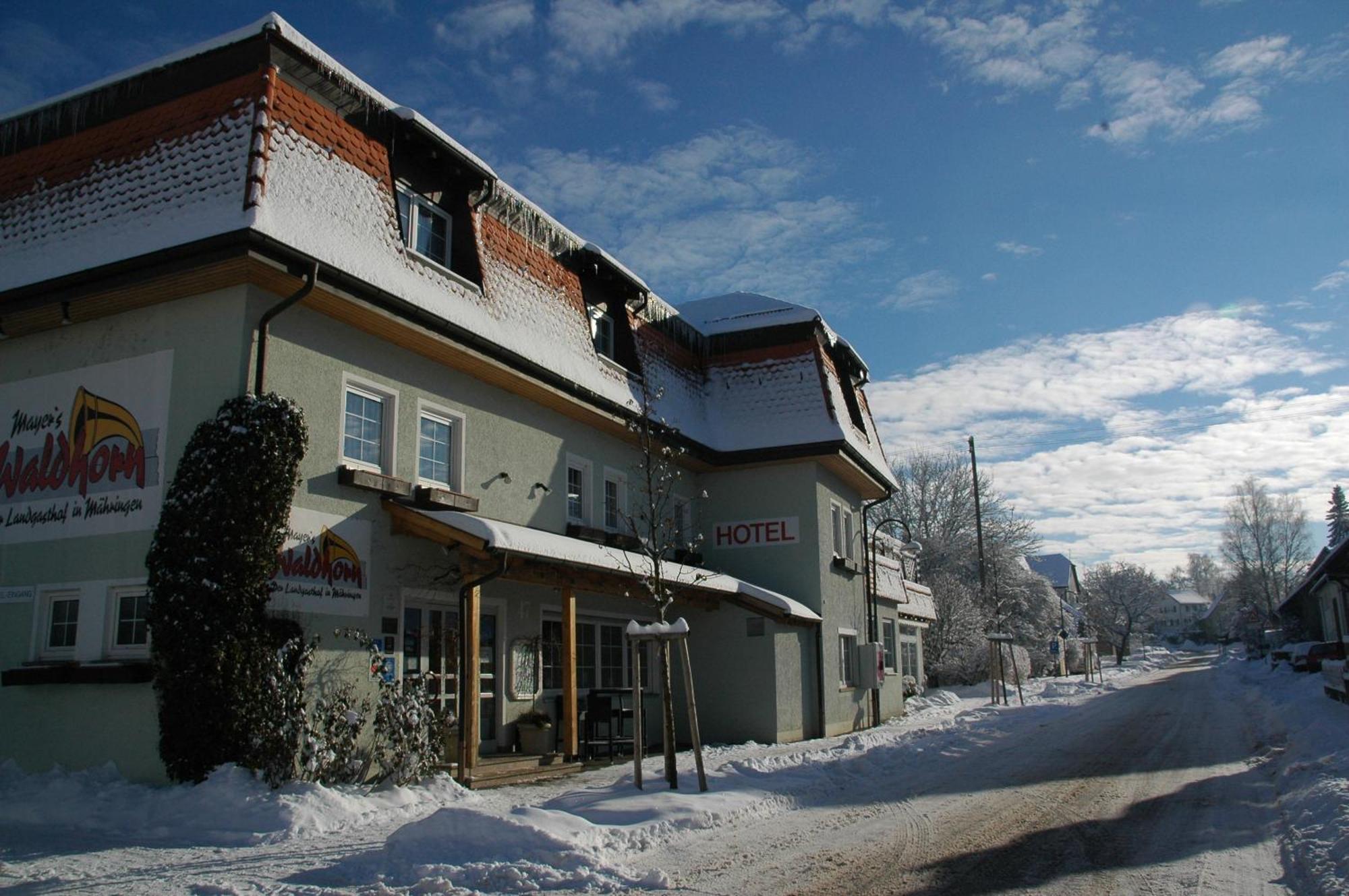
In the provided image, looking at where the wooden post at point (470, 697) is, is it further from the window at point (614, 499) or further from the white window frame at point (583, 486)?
the window at point (614, 499)

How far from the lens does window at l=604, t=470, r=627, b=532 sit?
17.2 meters

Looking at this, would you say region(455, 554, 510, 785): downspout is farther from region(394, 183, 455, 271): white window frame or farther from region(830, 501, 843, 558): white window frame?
region(830, 501, 843, 558): white window frame

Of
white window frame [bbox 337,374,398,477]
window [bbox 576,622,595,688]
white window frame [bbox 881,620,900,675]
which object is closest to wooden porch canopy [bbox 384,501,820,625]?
white window frame [bbox 337,374,398,477]

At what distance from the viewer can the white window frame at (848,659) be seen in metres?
21.5

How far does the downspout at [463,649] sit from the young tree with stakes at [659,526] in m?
1.76

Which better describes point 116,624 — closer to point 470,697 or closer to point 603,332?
point 470,697

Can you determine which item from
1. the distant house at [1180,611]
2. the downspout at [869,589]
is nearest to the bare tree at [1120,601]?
the distant house at [1180,611]

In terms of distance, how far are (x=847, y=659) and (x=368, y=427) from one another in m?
13.5

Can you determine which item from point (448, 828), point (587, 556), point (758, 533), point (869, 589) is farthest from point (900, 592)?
point (448, 828)

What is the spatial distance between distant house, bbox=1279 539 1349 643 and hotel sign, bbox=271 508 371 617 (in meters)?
26.9

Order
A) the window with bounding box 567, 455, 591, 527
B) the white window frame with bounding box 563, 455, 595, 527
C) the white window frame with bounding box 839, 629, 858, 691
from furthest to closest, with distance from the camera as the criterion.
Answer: the white window frame with bounding box 839, 629, 858, 691 < the window with bounding box 567, 455, 591, 527 < the white window frame with bounding box 563, 455, 595, 527

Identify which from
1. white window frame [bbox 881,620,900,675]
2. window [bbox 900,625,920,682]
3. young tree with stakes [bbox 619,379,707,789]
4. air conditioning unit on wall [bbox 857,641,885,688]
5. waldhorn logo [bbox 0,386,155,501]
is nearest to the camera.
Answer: waldhorn logo [bbox 0,386,155,501]

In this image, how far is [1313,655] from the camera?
1457 inches

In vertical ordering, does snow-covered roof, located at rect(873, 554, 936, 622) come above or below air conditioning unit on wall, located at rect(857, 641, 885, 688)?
above
